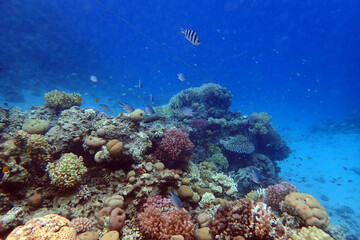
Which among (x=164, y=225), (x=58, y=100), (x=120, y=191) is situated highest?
(x=58, y=100)

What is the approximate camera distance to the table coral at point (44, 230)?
236cm

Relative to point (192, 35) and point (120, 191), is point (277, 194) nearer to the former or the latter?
point (120, 191)

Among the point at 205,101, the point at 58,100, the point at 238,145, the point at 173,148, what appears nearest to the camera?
the point at 173,148

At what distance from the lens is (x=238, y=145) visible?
9.65 meters

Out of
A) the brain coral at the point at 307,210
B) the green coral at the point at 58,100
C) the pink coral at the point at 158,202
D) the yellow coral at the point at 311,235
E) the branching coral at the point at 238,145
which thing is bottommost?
the pink coral at the point at 158,202

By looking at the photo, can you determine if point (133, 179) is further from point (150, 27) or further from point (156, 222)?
point (150, 27)

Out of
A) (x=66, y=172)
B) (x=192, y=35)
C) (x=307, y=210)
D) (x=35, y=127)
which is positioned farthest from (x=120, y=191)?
(x=192, y=35)

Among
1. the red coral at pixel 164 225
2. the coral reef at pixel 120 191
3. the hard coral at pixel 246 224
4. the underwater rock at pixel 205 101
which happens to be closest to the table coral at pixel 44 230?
the coral reef at pixel 120 191

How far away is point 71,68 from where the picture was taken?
111 feet

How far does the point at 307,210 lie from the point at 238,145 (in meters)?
6.02

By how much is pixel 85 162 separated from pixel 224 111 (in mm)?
9999

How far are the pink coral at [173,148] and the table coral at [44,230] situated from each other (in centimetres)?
285

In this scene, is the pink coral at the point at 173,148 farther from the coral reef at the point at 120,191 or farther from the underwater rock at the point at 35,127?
the underwater rock at the point at 35,127

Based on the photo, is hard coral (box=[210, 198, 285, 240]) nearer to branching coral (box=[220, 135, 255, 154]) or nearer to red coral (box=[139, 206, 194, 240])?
red coral (box=[139, 206, 194, 240])
